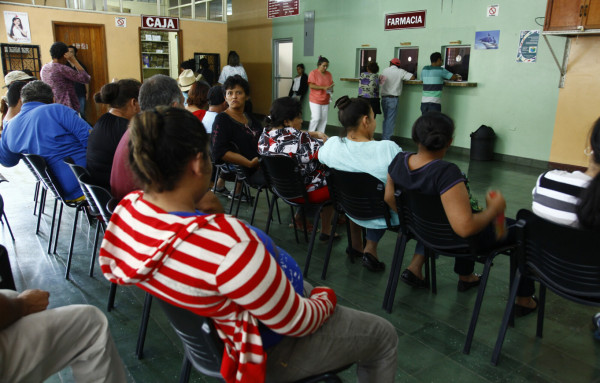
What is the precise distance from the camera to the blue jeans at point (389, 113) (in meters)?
8.30

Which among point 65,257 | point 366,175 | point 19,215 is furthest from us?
point 19,215

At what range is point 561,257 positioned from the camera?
1735mm

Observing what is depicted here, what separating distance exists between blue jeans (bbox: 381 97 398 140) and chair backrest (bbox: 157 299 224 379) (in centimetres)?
758

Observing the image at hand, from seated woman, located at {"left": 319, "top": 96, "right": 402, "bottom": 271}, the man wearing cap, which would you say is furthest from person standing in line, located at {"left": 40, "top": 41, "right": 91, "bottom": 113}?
the man wearing cap

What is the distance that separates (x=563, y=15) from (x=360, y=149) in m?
4.49

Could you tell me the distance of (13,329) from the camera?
1.29 meters

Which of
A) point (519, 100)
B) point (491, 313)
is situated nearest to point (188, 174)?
point (491, 313)

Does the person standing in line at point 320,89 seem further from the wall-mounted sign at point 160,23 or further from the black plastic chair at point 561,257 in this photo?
the black plastic chair at point 561,257

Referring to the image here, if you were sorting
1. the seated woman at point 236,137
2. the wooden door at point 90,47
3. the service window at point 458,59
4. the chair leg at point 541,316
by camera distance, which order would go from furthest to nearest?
the wooden door at point 90,47 < the service window at point 458,59 < the seated woman at point 236,137 < the chair leg at point 541,316

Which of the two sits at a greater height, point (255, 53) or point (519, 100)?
point (255, 53)

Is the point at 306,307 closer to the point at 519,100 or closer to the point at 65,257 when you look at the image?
the point at 65,257

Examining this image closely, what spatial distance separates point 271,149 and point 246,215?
1159mm

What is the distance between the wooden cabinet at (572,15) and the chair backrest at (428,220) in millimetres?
4592

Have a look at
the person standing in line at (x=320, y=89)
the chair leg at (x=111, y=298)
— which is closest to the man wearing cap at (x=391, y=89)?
the person standing in line at (x=320, y=89)
